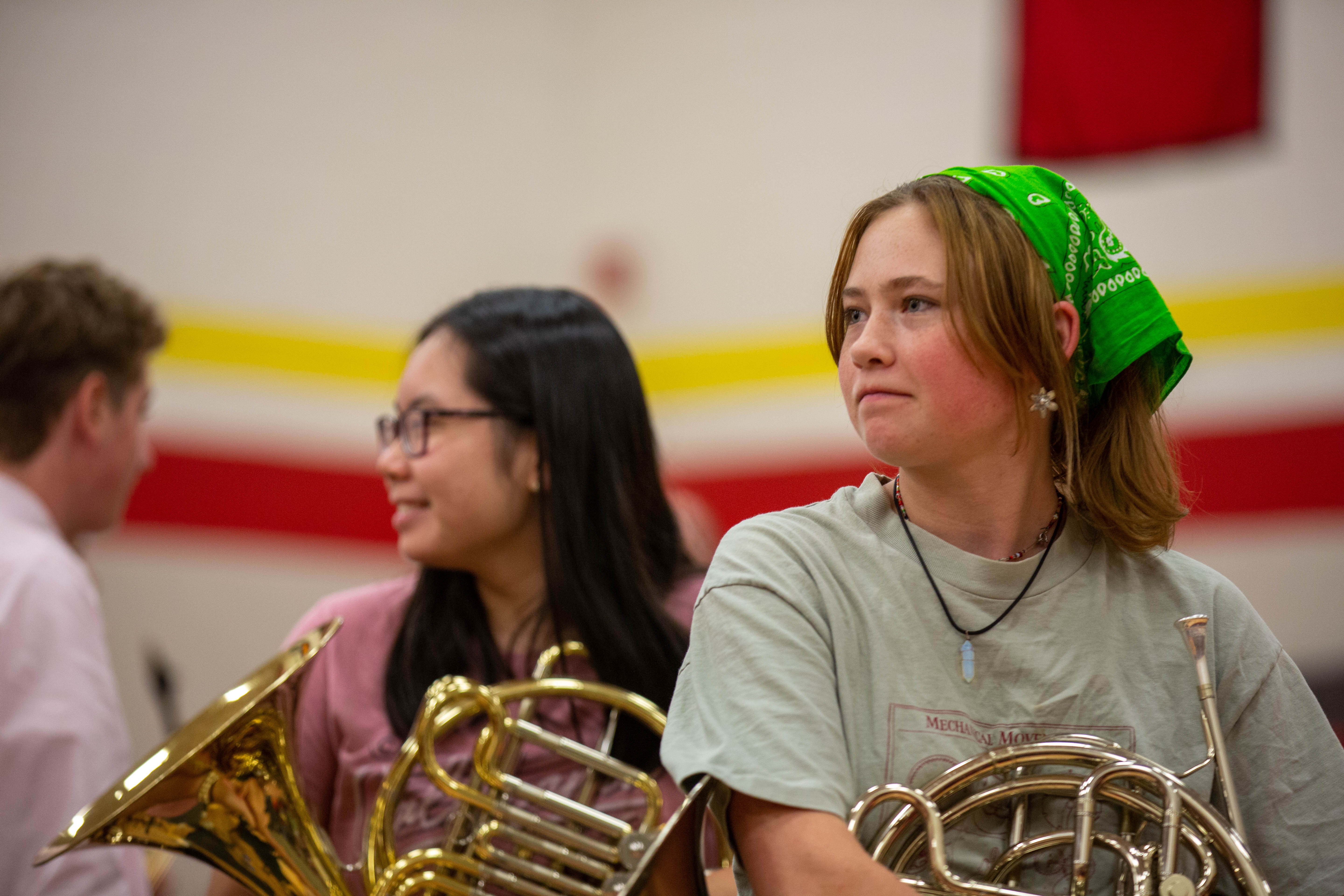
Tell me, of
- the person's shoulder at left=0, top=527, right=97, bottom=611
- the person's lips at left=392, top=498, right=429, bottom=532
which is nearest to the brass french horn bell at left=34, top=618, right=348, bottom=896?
the person's lips at left=392, top=498, right=429, bottom=532

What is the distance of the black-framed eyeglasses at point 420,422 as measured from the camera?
1933 mm

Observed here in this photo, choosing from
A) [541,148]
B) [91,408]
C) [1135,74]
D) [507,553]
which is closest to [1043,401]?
[507,553]

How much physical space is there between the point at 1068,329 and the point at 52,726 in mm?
1788

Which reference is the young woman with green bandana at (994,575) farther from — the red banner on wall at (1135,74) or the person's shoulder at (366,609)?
the red banner on wall at (1135,74)

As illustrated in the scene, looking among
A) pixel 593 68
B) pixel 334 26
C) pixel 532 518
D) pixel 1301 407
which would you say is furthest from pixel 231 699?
pixel 593 68

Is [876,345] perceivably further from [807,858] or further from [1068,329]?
[807,858]

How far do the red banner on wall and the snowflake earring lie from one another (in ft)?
11.4

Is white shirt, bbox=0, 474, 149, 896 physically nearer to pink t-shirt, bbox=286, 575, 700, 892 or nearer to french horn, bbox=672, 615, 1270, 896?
pink t-shirt, bbox=286, 575, 700, 892

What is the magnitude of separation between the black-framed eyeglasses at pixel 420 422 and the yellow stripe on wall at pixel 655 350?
9.33 ft

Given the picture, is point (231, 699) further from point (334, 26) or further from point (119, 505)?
point (334, 26)

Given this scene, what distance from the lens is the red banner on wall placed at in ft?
13.5

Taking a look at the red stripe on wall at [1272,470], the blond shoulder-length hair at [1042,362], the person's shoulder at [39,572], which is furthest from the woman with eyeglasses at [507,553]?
the red stripe on wall at [1272,470]

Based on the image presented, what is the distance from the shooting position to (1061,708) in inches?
49.1

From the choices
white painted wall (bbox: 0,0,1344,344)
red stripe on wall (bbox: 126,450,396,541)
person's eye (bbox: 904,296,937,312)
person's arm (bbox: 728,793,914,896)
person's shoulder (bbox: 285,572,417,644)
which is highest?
white painted wall (bbox: 0,0,1344,344)
